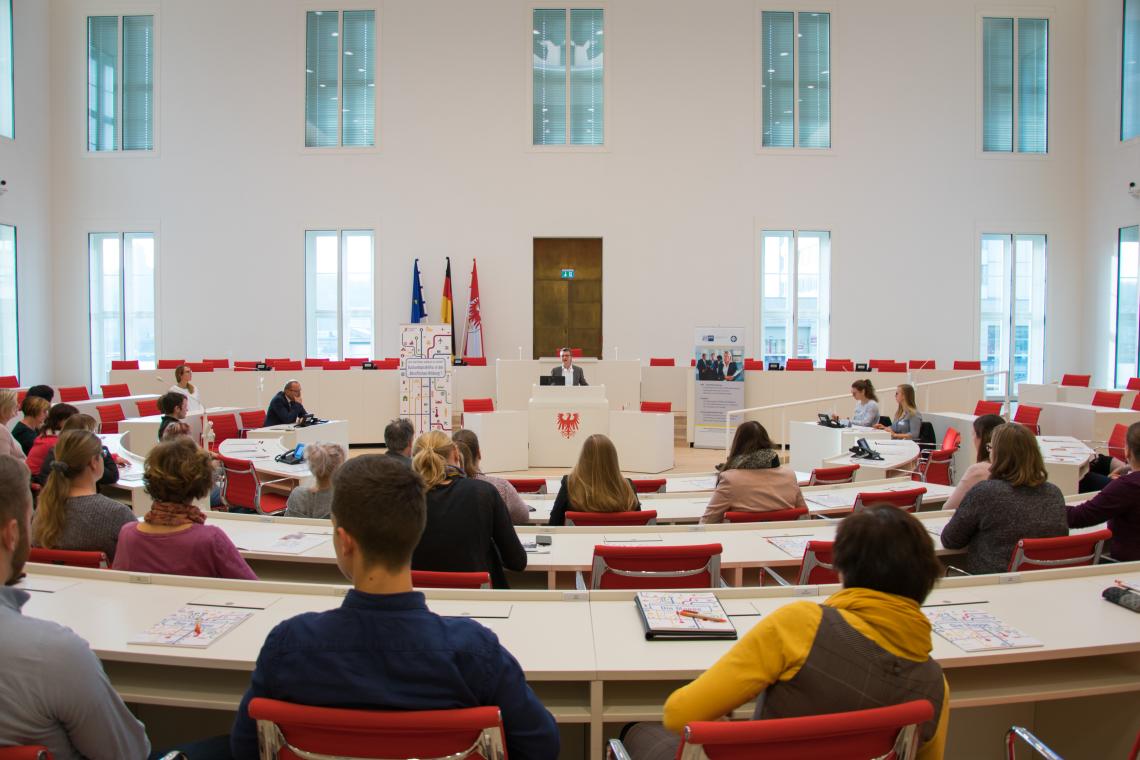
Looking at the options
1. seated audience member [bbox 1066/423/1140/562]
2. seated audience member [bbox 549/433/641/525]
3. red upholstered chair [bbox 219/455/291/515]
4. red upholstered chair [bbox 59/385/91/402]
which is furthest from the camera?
red upholstered chair [bbox 59/385/91/402]

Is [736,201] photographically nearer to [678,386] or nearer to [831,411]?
[678,386]

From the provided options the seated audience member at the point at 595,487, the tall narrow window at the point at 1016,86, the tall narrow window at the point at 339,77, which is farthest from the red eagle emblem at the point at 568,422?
the tall narrow window at the point at 1016,86

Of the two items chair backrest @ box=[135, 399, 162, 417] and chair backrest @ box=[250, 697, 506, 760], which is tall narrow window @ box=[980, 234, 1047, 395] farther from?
chair backrest @ box=[250, 697, 506, 760]

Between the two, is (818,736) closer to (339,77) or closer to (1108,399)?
(1108,399)

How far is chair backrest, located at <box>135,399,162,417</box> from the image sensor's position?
8.68m

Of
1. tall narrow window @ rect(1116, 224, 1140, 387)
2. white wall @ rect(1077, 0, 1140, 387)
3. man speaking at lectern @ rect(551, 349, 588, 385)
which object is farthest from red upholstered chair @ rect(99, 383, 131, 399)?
white wall @ rect(1077, 0, 1140, 387)

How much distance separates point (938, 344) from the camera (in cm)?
1362

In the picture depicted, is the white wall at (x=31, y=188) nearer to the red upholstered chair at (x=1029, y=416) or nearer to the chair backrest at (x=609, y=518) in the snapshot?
the chair backrest at (x=609, y=518)

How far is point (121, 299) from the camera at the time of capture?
45.6 ft

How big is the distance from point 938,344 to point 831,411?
4.42 m

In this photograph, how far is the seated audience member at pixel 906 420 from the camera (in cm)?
762

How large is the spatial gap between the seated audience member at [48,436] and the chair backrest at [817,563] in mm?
4597

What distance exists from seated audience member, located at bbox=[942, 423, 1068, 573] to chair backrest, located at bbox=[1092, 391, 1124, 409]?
720 centimetres

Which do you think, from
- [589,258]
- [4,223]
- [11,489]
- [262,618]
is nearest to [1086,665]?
[262,618]
